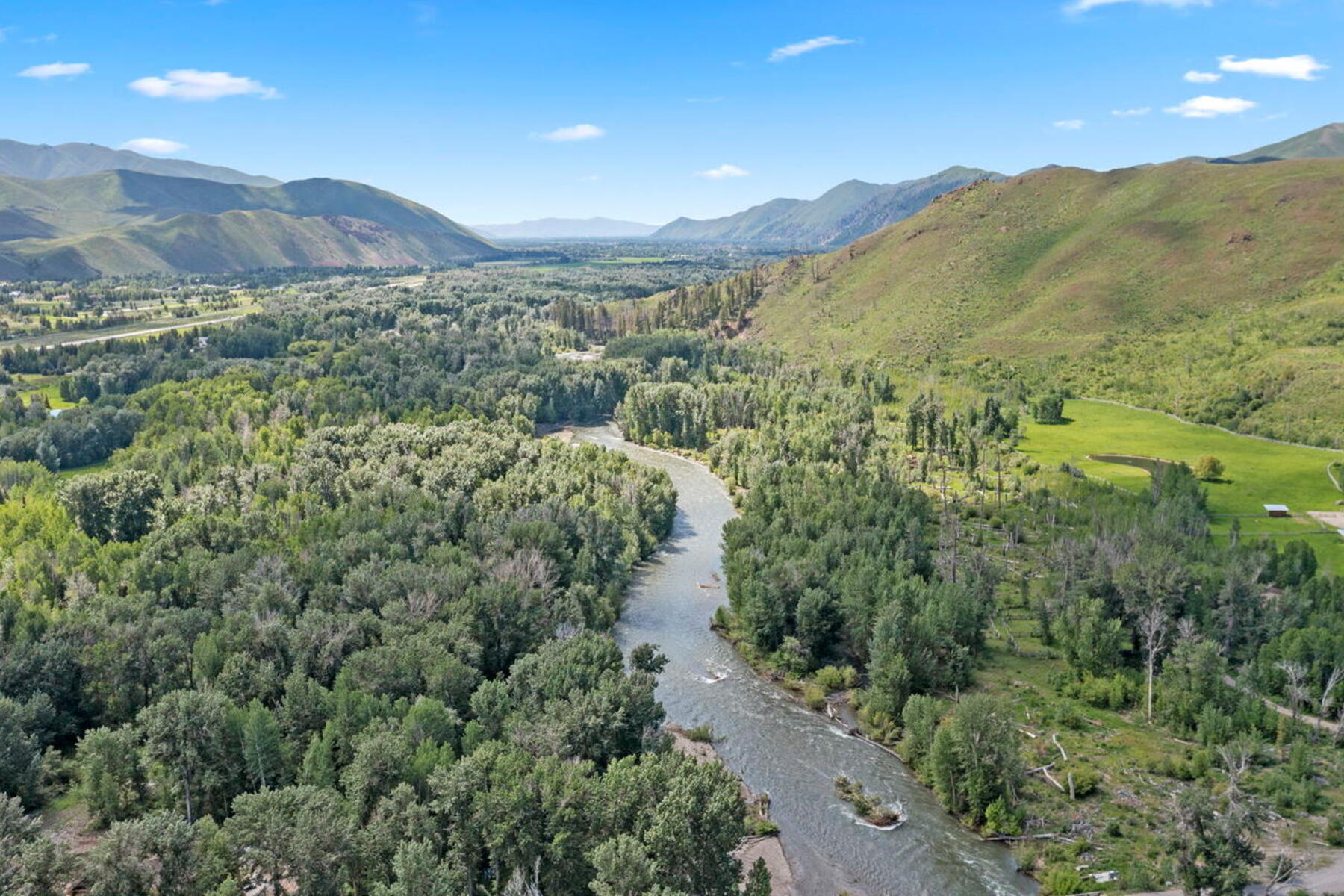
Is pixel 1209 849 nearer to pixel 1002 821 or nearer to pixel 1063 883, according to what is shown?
pixel 1063 883

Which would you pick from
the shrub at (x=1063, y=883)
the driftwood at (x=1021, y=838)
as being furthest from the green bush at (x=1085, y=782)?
the shrub at (x=1063, y=883)

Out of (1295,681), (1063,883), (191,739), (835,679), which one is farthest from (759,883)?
(1295,681)

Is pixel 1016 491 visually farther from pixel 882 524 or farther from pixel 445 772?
pixel 445 772

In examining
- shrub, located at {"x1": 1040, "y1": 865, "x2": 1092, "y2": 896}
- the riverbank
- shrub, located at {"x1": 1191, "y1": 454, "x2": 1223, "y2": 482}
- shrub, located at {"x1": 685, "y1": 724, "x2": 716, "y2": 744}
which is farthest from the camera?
shrub, located at {"x1": 1191, "y1": 454, "x2": 1223, "y2": 482}

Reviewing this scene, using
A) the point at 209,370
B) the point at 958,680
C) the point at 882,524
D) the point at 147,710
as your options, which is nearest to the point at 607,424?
the point at 209,370

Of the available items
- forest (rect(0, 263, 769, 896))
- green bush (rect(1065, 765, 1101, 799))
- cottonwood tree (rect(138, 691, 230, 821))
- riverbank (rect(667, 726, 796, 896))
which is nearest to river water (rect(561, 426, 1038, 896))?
riverbank (rect(667, 726, 796, 896))

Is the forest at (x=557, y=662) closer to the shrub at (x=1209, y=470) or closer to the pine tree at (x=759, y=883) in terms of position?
the pine tree at (x=759, y=883)

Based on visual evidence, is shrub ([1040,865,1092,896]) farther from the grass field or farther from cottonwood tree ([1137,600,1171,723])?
the grass field
